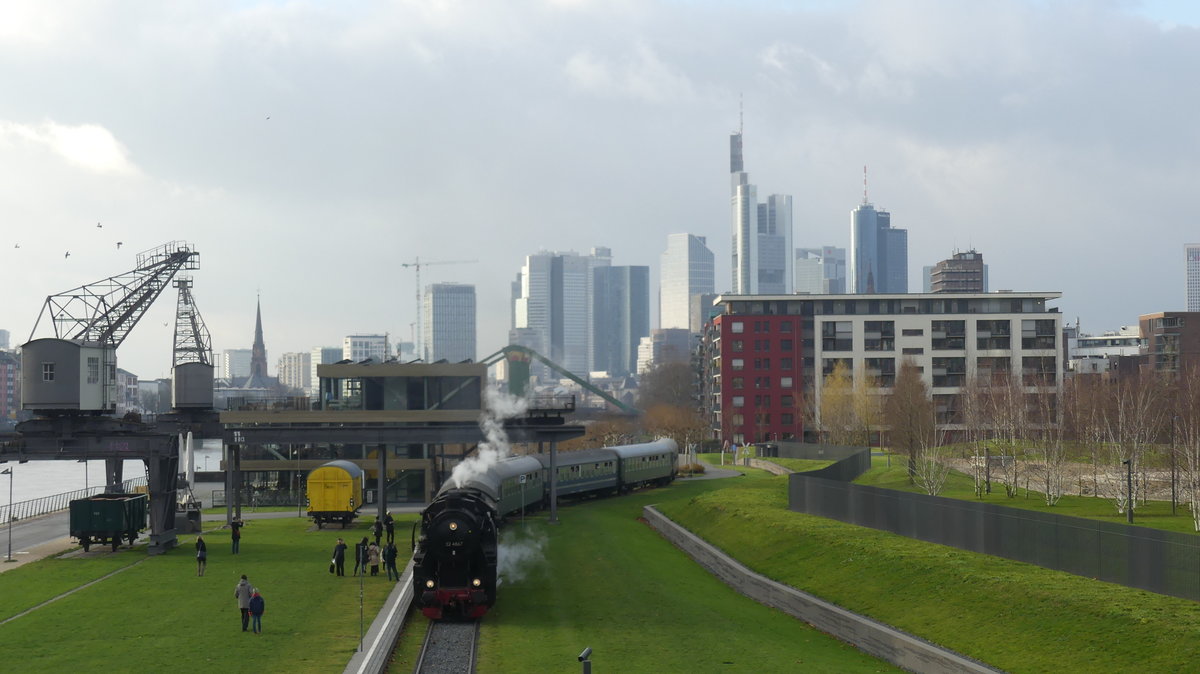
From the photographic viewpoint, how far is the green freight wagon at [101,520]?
52062 mm

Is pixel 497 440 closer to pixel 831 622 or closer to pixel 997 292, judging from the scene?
pixel 831 622

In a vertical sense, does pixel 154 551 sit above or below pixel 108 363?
below

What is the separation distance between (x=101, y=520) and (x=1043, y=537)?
4283cm

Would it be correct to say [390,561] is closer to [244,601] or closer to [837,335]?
[244,601]

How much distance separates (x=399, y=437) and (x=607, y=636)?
106 ft

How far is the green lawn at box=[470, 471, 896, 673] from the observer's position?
97.9ft

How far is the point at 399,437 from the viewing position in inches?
2473

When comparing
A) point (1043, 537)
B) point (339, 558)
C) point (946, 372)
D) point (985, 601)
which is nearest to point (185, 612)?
point (339, 558)

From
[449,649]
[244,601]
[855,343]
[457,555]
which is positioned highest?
[855,343]

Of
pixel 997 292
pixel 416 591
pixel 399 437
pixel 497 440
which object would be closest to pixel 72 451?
pixel 399 437

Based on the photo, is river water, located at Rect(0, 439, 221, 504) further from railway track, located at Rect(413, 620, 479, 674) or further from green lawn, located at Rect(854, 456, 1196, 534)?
railway track, located at Rect(413, 620, 479, 674)

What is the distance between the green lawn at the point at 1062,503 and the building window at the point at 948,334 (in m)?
55.8

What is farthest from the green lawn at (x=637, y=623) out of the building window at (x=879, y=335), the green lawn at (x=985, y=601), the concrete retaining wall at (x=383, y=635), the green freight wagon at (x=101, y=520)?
the building window at (x=879, y=335)

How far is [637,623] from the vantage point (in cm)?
3488
